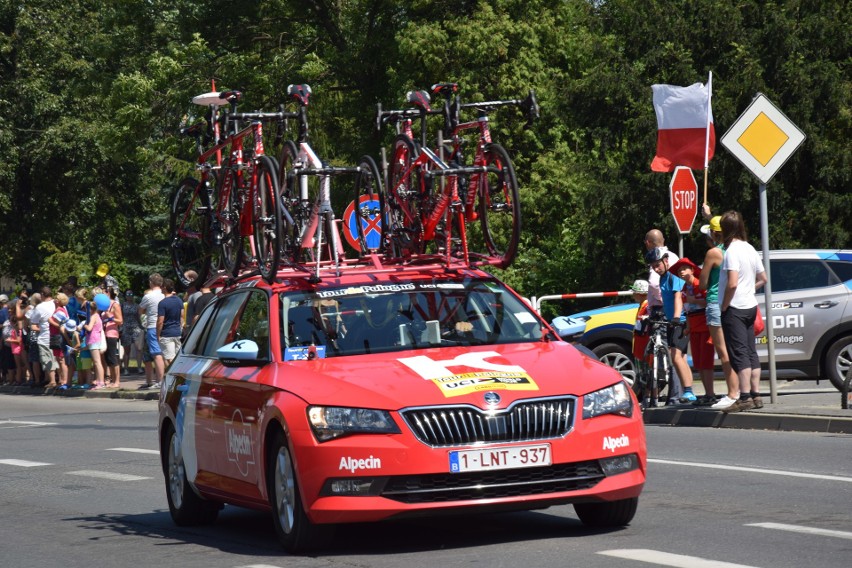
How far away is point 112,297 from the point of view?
3180 cm

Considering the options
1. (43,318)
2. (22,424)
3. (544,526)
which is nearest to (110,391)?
(43,318)

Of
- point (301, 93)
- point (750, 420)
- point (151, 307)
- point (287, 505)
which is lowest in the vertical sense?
point (750, 420)

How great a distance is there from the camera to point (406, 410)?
25.8 ft

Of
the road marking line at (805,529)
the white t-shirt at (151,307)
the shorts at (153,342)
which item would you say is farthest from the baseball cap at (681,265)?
the shorts at (153,342)

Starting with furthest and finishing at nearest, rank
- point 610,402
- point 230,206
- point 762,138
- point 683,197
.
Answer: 1. point 683,197
2. point 762,138
3. point 230,206
4. point 610,402

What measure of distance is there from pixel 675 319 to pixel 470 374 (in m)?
9.78

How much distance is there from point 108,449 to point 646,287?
21.1ft

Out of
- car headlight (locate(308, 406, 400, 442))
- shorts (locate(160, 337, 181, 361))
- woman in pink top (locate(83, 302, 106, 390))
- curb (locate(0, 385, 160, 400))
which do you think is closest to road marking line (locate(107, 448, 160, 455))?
car headlight (locate(308, 406, 400, 442))

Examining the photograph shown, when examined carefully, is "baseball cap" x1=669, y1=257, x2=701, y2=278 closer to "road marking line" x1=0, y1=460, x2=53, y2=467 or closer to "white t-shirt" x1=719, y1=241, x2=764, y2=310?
"white t-shirt" x1=719, y1=241, x2=764, y2=310

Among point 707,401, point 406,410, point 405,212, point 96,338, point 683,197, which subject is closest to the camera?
point 406,410

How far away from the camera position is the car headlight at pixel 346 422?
7.86 metres

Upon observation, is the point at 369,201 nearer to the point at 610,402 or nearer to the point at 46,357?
the point at 610,402

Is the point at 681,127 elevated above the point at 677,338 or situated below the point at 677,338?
above

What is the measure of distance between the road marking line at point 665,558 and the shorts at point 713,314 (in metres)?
8.60
